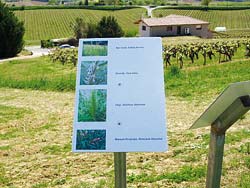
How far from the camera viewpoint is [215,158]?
3875 mm

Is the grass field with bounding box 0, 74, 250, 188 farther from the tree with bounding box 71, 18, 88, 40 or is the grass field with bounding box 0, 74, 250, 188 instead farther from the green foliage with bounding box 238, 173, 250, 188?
the tree with bounding box 71, 18, 88, 40

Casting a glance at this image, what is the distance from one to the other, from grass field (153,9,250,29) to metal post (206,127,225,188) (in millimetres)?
82624

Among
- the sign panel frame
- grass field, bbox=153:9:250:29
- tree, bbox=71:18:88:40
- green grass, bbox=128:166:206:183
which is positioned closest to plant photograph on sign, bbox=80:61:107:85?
the sign panel frame

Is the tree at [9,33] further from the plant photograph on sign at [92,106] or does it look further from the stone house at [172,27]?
the plant photograph on sign at [92,106]

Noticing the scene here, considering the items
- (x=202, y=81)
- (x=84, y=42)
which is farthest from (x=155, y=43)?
(x=202, y=81)

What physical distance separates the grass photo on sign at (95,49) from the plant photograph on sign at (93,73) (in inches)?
4.0

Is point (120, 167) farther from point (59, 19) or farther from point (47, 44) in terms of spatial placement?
point (59, 19)

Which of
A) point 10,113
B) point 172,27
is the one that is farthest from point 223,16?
point 10,113

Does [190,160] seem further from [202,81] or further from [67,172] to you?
[202,81]

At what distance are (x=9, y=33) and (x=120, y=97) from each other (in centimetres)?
4197

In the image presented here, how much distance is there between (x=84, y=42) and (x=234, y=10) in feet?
325

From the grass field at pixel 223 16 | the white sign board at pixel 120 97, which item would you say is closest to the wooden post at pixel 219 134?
the white sign board at pixel 120 97

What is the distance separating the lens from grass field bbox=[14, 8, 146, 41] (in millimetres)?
81188

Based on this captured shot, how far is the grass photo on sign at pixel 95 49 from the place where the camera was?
4.23 meters
